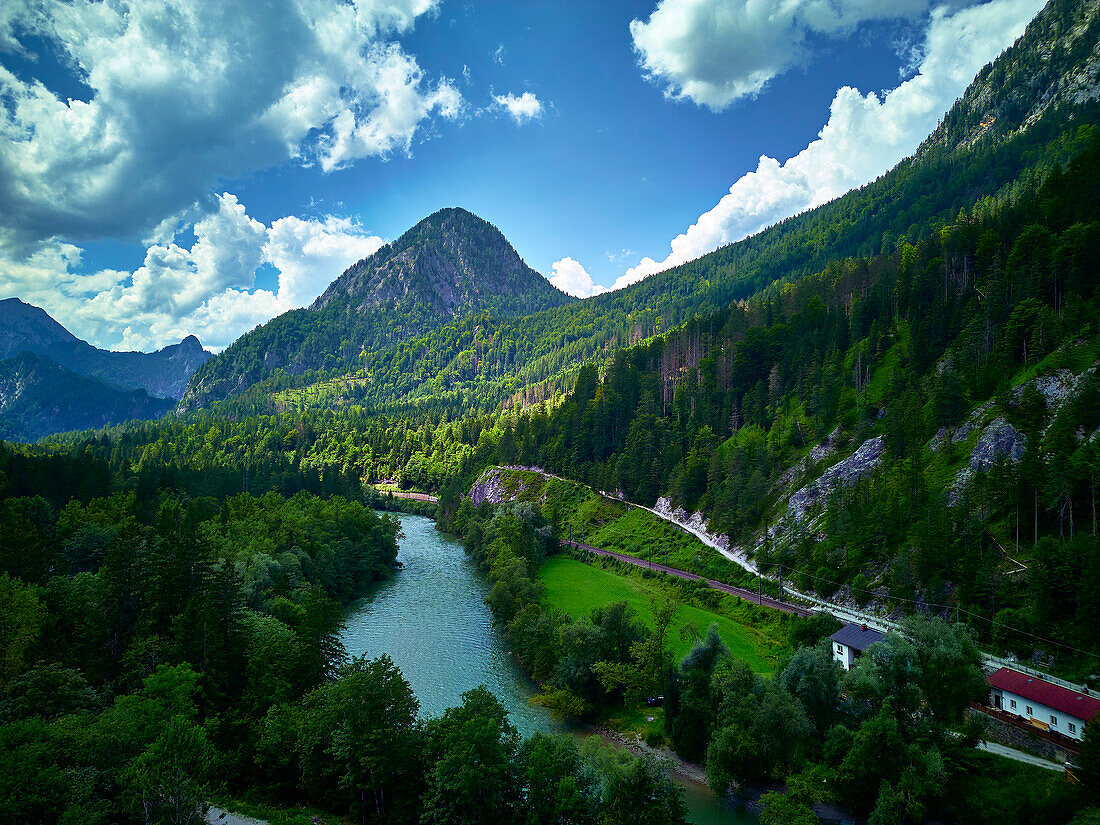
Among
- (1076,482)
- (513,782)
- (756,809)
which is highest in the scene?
(1076,482)

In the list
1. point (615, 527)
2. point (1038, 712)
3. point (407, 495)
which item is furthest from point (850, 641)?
point (407, 495)

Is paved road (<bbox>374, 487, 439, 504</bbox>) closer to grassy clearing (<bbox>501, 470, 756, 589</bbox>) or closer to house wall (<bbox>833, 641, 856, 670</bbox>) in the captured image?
grassy clearing (<bbox>501, 470, 756, 589</bbox>)

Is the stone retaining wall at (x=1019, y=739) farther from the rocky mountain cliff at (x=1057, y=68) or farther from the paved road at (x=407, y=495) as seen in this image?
the rocky mountain cliff at (x=1057, y=68)

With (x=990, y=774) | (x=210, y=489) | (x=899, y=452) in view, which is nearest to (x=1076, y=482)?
(x=899, y=452)

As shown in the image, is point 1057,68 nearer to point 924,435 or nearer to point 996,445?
point 924,435

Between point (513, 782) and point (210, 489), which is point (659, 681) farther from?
point (210, 489)

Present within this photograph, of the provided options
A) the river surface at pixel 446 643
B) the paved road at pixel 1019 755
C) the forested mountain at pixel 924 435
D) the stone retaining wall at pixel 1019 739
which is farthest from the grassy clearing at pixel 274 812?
the forested mountain at pixel 924 435

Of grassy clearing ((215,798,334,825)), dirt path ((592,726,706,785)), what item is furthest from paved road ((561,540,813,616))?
grassy clearing ((215,798,334,825))
